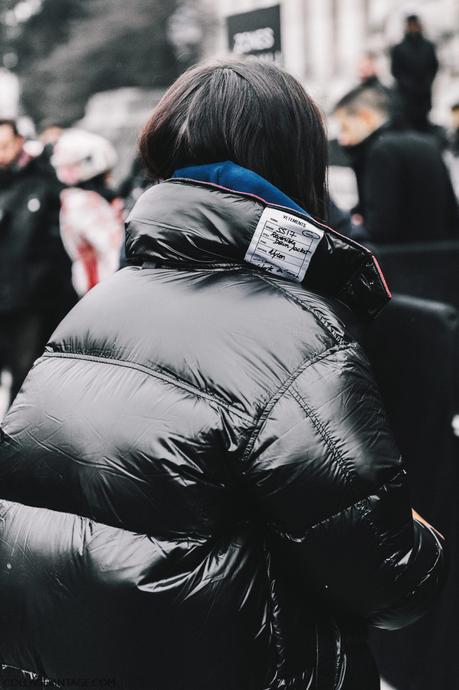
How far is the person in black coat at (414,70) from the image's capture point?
9.92 meters

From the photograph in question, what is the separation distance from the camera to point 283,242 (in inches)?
64.7

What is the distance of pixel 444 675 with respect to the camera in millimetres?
2738

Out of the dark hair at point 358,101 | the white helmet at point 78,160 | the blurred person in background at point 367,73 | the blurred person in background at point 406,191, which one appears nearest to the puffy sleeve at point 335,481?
the blurred person in background at point 406,191

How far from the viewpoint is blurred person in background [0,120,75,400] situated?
5.78 metres

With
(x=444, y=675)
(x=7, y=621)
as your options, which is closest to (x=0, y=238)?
(x=444, y=675)

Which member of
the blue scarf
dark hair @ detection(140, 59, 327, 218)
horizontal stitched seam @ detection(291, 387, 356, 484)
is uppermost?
dark hair @ detection(140, 59, 327, 218)

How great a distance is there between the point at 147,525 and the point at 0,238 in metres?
4.52

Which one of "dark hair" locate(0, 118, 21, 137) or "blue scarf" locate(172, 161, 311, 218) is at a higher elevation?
"blue scarf" locate(172, 161, 311, 218)

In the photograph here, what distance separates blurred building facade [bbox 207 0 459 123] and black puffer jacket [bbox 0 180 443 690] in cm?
1738

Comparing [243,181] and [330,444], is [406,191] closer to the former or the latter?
[243,181]

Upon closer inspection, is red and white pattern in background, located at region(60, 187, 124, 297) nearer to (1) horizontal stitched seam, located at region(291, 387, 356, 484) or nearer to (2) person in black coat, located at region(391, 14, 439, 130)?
(2) person in black coat, located at region(391, 14, 439, 130)

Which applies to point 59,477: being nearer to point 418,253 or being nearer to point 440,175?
point 418,253

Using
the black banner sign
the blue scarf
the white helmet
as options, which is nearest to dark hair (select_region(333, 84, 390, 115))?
the black banner sign

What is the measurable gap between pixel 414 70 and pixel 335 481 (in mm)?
9268
